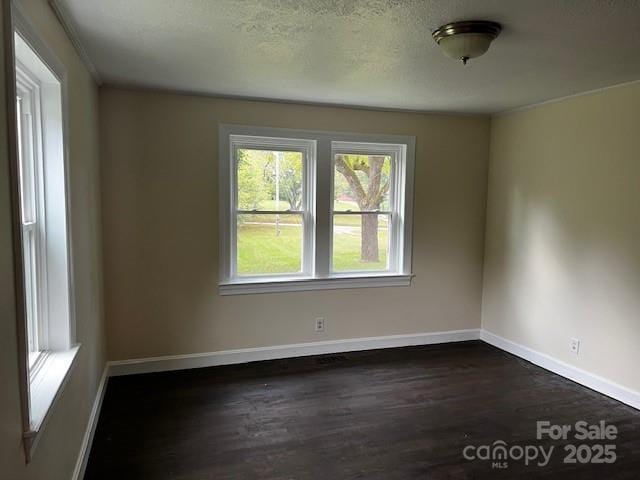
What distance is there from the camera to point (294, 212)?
4148mm

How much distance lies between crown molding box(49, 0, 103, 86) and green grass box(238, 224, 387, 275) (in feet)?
5.50

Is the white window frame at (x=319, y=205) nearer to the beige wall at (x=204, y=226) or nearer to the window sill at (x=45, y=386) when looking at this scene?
the beige wall at (x=204, y=226)

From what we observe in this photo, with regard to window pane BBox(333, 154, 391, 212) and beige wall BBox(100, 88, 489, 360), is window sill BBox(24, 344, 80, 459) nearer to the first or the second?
beige wall BBox(100, 88, 489, 360)

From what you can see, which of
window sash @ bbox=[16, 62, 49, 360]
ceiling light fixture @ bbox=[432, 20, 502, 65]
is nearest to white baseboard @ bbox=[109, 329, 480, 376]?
window sash @ bbox=[16, 62, 49, 360]

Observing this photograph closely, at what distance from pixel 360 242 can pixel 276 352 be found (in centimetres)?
130

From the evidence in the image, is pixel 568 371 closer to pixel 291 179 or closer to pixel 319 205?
pixel 319 205

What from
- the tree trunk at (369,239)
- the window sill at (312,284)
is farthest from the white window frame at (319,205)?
the tree trunk at (369,239)

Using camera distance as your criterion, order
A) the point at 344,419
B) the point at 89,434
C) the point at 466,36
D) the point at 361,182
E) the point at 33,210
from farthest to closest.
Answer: the point at 361,182, the point at 344,419, the point at 89,434, the point at 466,36, the point at 33,210

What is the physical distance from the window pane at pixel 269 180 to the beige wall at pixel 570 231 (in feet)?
6.61

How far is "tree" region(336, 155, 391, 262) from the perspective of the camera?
4.31 meters

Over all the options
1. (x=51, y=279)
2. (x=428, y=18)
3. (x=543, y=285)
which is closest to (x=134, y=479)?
(x=51, y=279)

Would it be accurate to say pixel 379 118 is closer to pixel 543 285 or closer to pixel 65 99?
pixel 543 285

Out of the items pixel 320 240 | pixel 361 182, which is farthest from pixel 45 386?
pixel 361 182

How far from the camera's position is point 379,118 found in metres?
4.25
